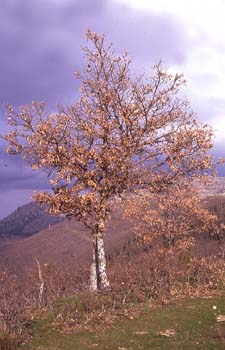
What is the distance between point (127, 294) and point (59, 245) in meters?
170

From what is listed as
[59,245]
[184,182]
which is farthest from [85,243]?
[184,182]

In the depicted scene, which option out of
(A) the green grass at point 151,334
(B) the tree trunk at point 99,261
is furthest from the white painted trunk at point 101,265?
(A) the green grass at point 151,334

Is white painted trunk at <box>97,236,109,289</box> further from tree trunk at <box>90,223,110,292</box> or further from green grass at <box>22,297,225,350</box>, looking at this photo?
green grass at <box>22,297,225,350</box>

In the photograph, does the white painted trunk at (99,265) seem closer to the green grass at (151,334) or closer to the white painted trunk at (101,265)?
the white painted trunk at (101,265)

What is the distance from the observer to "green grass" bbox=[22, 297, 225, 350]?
12570 millimetres

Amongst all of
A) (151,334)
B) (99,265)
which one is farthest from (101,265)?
(151,334)

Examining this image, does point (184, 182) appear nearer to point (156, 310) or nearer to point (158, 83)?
point (158, 83)

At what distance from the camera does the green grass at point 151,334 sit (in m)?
12.6

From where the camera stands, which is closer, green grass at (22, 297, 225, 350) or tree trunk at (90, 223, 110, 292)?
green grass at (22, 297, 225, 350)

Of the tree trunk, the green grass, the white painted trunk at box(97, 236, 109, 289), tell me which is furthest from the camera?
the white painted trunk at box(97, 236, 109, 289)

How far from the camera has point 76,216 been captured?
22016 millimetres

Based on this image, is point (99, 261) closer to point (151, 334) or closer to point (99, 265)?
point (99, 265)

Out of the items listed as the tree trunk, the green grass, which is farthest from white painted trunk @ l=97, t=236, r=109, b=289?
the green grass

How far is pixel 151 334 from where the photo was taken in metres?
13.8
